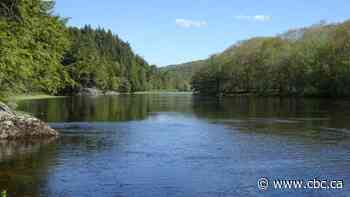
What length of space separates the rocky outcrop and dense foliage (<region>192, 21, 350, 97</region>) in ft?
282

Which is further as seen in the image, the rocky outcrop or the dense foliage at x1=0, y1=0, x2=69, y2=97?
the rocky outcrop

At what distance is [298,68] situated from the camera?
5389 inches

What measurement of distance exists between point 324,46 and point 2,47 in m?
108

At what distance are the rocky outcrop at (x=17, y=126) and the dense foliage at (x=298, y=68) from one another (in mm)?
85887

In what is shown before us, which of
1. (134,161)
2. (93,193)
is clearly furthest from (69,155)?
(93,193)

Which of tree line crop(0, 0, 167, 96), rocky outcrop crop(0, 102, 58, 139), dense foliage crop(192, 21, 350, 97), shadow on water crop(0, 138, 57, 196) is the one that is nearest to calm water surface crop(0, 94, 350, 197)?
shadow on water crop(0, 138, 57, 196)

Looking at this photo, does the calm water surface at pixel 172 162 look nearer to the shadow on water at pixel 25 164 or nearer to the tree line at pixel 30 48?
the shadow on water at pixel 25 164

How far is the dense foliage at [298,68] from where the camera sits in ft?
382

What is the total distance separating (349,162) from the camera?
2642 centimetres

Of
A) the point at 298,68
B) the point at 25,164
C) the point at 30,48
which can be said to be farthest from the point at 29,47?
the point at 298,68

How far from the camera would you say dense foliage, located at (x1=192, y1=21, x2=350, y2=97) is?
116 metres

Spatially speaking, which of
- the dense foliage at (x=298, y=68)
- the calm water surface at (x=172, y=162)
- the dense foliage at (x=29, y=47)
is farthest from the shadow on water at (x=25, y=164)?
the dense foliage at (x=298, y=68)

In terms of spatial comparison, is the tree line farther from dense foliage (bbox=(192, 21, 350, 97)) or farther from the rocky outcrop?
dense foliage (bbox=(192, 21, 350, 97))

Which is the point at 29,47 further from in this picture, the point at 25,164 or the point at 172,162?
the point at 172,162
